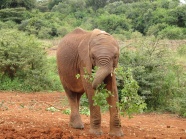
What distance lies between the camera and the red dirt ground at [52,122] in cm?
539

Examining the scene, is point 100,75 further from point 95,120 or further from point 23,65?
point 23,65

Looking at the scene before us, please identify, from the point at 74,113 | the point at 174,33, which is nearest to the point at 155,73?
the point at 74,113

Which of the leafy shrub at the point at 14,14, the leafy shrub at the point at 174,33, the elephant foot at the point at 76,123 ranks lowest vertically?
the leafy shrub at the point at 174,33

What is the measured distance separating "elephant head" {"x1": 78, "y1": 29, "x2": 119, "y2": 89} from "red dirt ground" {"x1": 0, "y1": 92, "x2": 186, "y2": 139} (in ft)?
3.36

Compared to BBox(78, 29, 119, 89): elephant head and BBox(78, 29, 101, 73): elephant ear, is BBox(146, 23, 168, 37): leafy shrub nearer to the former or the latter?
BBox(78, 29, 101, 73): elephant ear

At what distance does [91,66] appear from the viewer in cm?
582

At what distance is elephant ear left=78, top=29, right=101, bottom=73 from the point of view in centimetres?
590

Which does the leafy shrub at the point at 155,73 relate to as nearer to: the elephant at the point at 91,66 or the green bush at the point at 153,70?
the green bush at the point at 153,70

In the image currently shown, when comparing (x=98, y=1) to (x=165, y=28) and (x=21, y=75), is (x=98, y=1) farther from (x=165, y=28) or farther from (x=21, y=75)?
(x=21, y=75)

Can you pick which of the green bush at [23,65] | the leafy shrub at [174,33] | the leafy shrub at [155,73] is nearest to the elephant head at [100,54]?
the leafy shrub at [155,73]

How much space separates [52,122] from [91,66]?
2032 mm

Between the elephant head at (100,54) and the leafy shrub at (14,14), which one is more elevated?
the elephant head at (100,54)

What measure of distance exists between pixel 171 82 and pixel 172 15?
26691mm

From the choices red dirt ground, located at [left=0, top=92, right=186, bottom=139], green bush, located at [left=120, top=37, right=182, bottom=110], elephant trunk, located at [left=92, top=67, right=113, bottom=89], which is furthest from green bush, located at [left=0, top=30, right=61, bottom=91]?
elephant trunk, located at [left=92, top=67, right=113, bottom=89]
